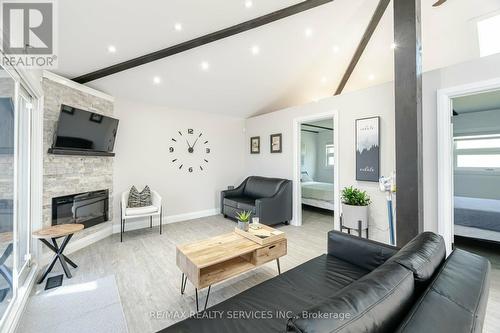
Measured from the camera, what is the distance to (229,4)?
8.10ft

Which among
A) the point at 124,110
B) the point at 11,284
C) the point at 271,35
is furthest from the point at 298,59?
the point at 11,284

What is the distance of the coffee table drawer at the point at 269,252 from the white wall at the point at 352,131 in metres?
1.84

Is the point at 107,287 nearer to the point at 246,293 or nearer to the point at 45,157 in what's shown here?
the point at 246,293

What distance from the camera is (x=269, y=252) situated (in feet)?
7.51

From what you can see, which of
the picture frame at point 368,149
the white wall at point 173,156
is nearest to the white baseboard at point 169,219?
the white wall at point 173,156

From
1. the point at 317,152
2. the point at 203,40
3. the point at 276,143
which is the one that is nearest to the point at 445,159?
the point at 276,143

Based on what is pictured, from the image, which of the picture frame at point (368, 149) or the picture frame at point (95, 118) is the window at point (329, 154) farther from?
the picture frame at point (95, 118)

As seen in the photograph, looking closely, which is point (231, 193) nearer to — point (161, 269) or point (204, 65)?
point (161, 269)

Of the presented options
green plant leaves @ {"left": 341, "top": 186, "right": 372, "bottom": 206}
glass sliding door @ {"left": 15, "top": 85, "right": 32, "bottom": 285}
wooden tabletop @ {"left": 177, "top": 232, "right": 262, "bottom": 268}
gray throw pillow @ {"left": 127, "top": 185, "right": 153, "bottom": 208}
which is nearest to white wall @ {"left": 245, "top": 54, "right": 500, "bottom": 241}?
green plant leaves @ {"left": 341, "top": 186, "right": 372, "bottom": 206}

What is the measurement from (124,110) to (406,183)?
4739 mm

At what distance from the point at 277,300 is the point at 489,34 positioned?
14.4ft

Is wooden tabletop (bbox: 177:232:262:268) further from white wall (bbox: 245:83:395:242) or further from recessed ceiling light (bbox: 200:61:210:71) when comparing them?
recessed ceiling light (bbox: 200:61:210:71)

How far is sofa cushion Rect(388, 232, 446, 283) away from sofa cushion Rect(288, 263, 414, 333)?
0.25ft

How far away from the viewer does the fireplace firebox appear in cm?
298
